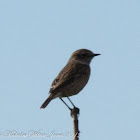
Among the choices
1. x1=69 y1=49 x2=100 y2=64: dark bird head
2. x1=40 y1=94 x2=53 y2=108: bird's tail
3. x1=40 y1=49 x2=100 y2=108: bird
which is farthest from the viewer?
x1=69 y1=49 x2=100 y2=64: dark bird head

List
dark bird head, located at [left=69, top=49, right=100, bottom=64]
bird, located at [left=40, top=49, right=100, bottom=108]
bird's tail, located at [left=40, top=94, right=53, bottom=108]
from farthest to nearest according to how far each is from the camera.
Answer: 1. dark bird head, located at [left=69, top=49, right=100, bottom=64]
2. bird, located at [left=40, top=49, right=100, bottom=108]
3. bird's tail, located at [left=40, top=94, right=53, bottom=108]

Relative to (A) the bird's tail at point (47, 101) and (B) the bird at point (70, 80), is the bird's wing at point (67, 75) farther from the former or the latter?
(A) the bird's tail at point (47, 101)

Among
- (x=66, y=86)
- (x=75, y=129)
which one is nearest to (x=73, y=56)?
(x=66, y=86)

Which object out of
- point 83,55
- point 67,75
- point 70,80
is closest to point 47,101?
point 70,80

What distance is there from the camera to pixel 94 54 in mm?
13664

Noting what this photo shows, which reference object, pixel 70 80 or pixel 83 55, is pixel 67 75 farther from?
pixel 83 55

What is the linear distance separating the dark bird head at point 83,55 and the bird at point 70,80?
0.16m

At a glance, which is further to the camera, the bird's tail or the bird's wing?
the bird's wing

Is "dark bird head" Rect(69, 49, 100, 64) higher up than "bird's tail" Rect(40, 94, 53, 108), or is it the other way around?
"dark bird head" Rect(69, 49, 100, 64)

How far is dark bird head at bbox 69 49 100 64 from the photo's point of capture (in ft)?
44.6

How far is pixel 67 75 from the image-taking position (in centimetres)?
1187

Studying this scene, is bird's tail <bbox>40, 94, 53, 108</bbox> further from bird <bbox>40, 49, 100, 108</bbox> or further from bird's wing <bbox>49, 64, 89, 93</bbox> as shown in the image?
bird's wing <bbox>49, 64, 89, 93</bbox>

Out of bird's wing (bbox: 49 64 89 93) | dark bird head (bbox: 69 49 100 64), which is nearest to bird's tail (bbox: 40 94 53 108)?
bird's wing (bbox: 49 64 89 93)

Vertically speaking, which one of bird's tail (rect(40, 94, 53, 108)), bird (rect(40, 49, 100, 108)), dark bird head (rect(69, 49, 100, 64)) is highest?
dark bird head (rect(69, 49, 100, 64))
